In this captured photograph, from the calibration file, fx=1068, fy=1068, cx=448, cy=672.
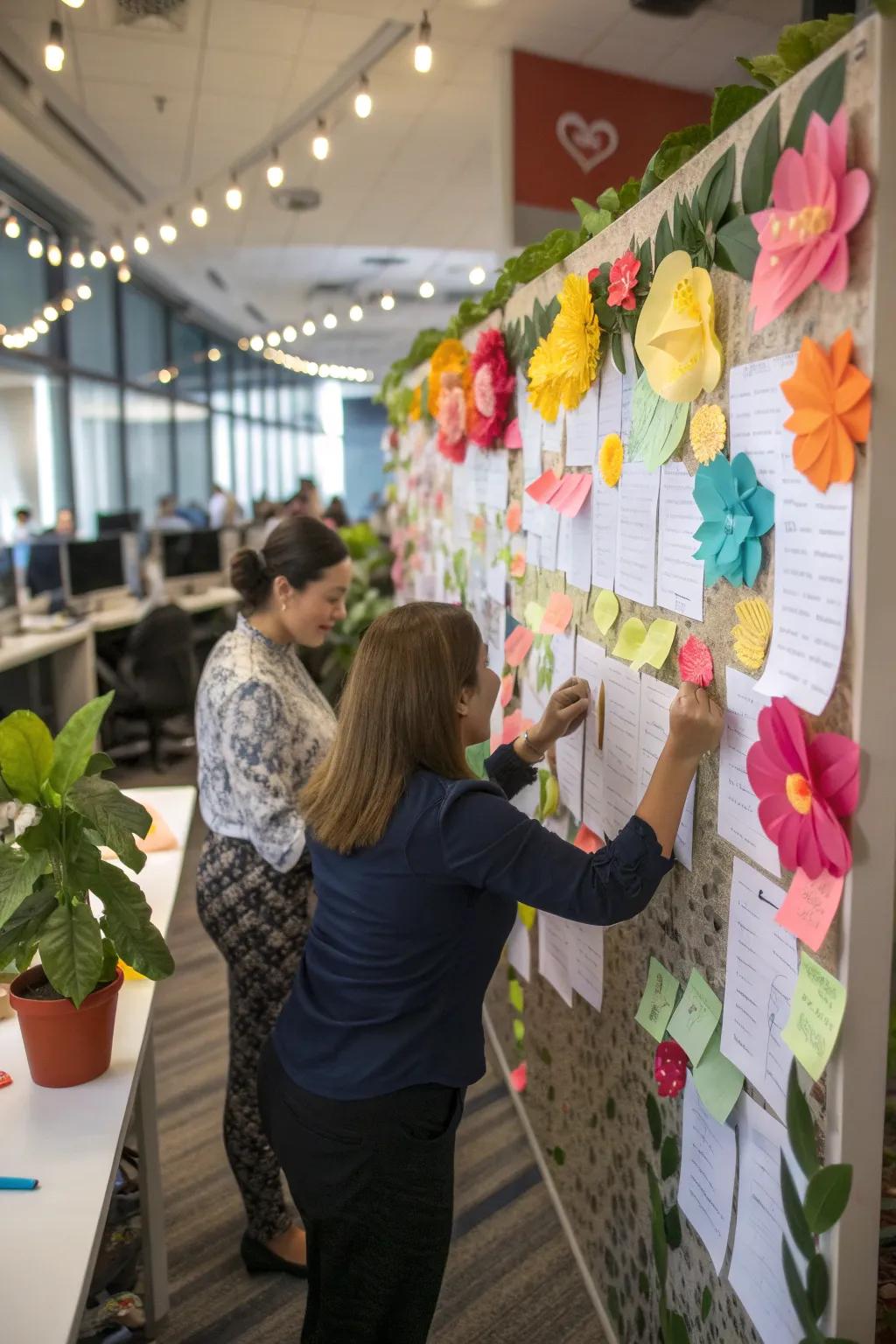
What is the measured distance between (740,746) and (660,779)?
0.38ft

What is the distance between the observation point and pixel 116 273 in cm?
998

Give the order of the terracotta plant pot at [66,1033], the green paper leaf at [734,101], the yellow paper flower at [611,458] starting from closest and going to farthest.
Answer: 1. the green paper leaf at [734,101]
2. the terracotta plant pot at [66,1033]
3. the yellow paper flower at [611,458]

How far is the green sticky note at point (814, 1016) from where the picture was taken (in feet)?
3.48

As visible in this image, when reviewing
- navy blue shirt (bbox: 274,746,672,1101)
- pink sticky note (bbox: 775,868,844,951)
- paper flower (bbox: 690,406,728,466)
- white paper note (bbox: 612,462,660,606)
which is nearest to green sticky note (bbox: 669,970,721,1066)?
navy blue shirt (bbox: 274,746,672,1101)

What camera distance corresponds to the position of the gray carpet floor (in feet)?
6.73

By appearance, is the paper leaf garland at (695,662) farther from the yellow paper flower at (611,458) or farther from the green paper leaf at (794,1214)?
the green paper leaf at (794,1214)

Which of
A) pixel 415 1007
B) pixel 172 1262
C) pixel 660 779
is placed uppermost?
pixel 660 779

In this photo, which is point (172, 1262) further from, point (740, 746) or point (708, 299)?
point (708, 299)

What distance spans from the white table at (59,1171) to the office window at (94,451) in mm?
8042

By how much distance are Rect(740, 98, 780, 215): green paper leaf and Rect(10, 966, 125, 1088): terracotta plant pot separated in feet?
4.07

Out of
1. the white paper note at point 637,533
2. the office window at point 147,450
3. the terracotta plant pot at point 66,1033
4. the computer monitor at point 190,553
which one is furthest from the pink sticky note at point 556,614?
the office window at point 147,450

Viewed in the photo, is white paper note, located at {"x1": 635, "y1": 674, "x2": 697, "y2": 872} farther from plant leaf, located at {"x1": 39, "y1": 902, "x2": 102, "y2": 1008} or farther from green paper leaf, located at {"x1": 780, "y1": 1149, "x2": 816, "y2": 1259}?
plant leaf, located at {"x1": 39, "y1": 902, "x2": 102, "y2": 1008}

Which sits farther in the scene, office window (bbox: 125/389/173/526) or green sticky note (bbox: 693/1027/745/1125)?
office window (bbox: 125/389/173/526)

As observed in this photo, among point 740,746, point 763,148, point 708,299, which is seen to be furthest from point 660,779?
point 763,148
